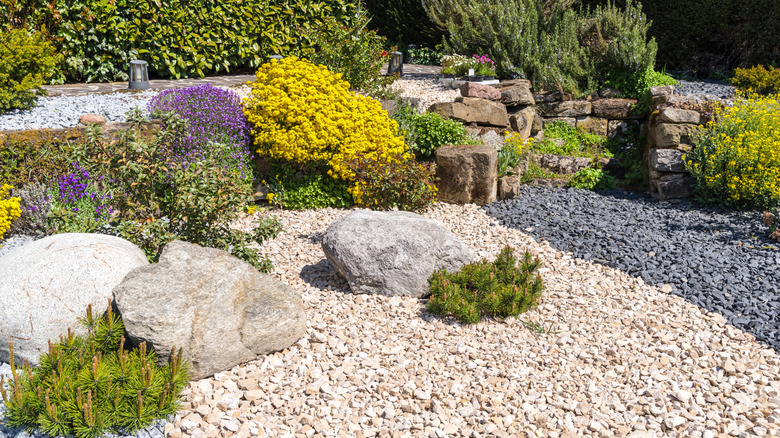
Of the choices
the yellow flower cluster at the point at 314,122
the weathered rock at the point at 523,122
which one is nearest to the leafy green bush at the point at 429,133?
the yellow flower cluster at the point at 314,122

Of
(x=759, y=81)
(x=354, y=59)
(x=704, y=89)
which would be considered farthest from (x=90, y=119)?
(x=759, y=81)

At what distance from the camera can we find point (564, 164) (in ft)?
25.9

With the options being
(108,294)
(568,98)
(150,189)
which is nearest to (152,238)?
(150,189)

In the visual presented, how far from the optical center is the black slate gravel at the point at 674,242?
4.52 meters

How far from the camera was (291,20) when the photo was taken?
10156mm

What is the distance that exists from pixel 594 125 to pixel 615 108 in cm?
39

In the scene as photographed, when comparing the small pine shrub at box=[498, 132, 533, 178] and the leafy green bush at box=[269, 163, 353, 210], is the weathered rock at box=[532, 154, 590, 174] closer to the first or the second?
the small pine shrub at box=[498, 132, 533, 178]

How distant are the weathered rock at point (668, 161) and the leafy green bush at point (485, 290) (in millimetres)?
3439

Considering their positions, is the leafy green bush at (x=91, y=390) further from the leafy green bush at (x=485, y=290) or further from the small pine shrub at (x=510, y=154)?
the small pine shrub at (x=510, y=154)

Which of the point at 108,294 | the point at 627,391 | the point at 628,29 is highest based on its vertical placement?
the point at 628,29

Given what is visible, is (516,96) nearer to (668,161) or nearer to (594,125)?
(594,125)

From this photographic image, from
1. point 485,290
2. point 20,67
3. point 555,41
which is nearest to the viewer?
point 485,290

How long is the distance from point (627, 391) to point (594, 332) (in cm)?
65

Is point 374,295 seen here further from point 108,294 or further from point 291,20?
point 291,20
